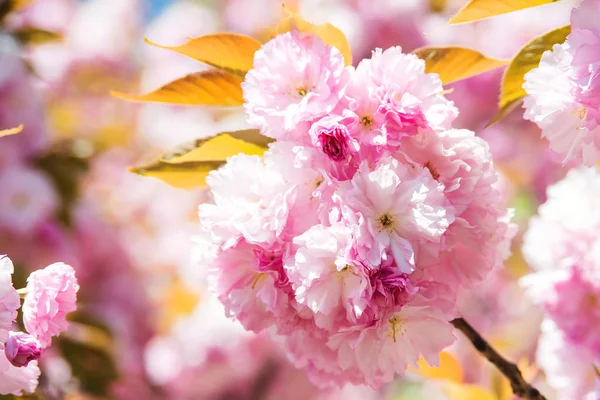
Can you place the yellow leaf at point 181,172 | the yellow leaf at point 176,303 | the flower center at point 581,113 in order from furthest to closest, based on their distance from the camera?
1. the yellow leaf at point 176,303
2. the yellow leaf at point 181,172
3. the flower center at point 581,113

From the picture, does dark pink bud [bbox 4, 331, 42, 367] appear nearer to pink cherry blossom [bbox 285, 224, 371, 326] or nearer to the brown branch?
pink cherry blossom [bbox 285, 224, 371, 326]

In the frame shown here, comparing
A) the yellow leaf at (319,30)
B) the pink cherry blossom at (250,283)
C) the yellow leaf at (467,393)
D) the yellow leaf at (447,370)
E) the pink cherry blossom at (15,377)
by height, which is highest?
the yellow leaf at (319,30)

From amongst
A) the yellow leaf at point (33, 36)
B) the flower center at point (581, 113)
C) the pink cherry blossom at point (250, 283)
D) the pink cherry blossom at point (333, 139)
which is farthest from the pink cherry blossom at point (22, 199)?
the flower center at point (581, 113)

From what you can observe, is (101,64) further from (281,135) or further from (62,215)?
(281,135)

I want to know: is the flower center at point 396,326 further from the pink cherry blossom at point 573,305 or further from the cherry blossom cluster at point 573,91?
the pink cherry blossom at point 573,305

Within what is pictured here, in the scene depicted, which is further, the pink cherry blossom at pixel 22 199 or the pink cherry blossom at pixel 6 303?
the pink cherry blossom at pixel 22 199

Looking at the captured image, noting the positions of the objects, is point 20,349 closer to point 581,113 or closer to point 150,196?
point 581,113
